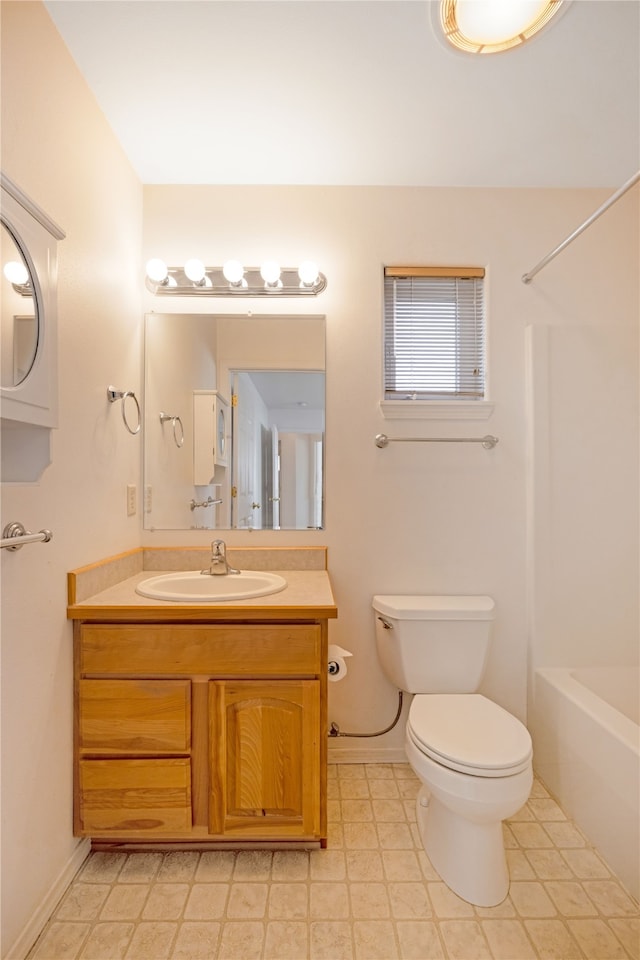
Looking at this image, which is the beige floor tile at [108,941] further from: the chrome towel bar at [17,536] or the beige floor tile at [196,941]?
the chrome towel bar at [17,536]

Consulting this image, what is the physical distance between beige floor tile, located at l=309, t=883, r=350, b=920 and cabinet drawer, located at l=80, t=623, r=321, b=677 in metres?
0.60

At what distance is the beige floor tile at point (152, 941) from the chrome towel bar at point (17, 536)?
106 centimetres

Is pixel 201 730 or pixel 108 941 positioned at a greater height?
pixel 201 730

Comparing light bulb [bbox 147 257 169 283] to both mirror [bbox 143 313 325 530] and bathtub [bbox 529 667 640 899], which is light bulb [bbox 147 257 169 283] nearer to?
mirror [bbox 143 313 325 530]

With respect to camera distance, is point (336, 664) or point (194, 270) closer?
point (336, 664)

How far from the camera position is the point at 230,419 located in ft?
6.52

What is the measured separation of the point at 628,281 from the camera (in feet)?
6.61

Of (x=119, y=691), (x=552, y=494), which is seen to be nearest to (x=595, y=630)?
(x=552, y=494)

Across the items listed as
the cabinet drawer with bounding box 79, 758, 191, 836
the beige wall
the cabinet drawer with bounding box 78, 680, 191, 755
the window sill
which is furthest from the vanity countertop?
the window sill

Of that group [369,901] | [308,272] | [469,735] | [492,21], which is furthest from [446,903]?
[492,21]

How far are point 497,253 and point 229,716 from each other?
207 cm

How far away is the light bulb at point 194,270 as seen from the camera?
1.88 metres

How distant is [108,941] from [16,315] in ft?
5.23

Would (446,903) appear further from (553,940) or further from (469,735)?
(469,735)
